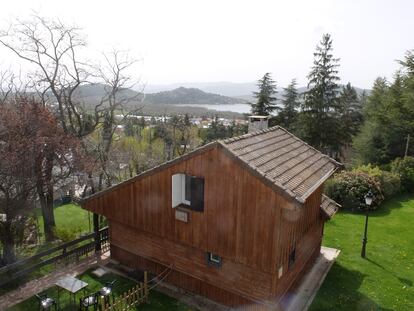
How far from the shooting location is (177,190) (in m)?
11.4

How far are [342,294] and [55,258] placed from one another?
36.4 ft

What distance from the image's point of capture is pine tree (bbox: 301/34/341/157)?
37.6m

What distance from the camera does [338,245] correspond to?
1694 cm

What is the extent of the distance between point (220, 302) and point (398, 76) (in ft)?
118

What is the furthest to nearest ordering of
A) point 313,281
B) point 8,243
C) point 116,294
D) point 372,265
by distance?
point 372,265 < point 8,243 < point 313,281 < point 116,294

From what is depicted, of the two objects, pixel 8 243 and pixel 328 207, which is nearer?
pixel 8 243

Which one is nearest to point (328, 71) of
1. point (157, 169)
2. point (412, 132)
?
point (412, 132)

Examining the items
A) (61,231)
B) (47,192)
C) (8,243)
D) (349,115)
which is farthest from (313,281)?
(349,115)

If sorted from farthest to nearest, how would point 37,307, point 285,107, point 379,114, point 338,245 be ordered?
point 285,107, point 379,114, point 338,245, point 37,307

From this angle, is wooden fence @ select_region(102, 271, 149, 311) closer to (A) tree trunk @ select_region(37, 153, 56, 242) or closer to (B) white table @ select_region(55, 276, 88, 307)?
(B) white table @ select_region(55, 276, 88, 307)

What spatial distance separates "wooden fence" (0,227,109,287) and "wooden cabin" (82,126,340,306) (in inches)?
61.5

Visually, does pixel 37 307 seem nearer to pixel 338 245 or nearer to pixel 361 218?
pixel 338 245

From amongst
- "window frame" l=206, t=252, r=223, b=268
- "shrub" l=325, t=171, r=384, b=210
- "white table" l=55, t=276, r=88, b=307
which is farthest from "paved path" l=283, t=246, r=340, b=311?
"shrub" l=325, t=171, r=384, b=210

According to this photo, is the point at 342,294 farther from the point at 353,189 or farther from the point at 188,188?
the point at 353,189
